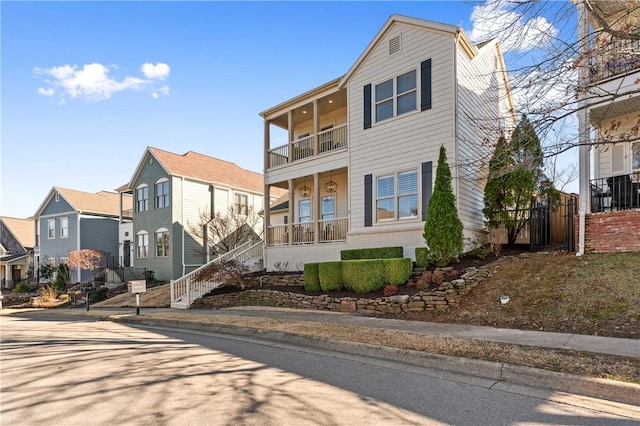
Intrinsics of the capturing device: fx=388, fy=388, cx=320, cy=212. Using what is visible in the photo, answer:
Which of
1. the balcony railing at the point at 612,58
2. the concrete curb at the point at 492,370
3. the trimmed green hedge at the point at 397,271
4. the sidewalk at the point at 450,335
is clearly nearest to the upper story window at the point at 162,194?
the sidewalk at the point at 450,335

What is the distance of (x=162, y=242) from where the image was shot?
86.4ft

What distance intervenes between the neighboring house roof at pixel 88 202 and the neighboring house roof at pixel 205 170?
5.58 metres

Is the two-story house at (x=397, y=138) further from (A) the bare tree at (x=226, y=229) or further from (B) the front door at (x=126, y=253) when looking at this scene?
(B) the front door at (x=126, y=253)

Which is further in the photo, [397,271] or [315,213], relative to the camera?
[315,213]

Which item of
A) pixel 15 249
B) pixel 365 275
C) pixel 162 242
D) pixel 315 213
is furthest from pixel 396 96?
pixel 15 249

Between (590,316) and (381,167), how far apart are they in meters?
8.08

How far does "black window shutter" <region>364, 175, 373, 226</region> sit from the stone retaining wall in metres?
3.44

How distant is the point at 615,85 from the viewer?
35.3 feet

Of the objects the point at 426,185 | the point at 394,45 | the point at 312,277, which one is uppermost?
the point at 394,45

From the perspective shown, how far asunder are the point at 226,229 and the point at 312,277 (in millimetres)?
12282

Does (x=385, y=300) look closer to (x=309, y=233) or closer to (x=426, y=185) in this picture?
(x=426, y=185)

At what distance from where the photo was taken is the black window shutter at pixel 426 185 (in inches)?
501

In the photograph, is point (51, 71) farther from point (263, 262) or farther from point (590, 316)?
point (590, 316)

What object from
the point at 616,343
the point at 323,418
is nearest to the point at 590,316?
the point at 616,343
